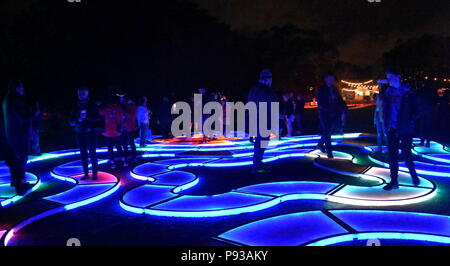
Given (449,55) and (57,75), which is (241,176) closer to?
(57,75)

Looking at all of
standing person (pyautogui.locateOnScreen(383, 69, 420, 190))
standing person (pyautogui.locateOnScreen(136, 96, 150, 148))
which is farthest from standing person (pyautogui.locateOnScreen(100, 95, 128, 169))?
standing person (pyautogui.locateOnScreen(383, 69, 420, 190))

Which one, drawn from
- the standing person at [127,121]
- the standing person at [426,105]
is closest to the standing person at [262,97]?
the standing person at [127,121]

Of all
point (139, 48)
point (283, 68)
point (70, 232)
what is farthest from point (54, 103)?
point (283, 68)

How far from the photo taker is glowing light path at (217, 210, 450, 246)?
450 cm

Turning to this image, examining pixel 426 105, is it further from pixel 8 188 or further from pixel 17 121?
pixel 8 188

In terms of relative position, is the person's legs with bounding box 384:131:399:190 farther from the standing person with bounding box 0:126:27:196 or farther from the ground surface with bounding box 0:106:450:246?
the standing person with bounding box 0:126:27:196

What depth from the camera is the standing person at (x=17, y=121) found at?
7086mm

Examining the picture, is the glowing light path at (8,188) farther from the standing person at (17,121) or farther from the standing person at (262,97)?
the standing person at (262,97)

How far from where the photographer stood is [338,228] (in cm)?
481

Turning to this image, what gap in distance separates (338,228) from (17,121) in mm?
6395

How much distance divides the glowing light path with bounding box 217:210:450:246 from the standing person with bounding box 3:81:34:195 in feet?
15.2

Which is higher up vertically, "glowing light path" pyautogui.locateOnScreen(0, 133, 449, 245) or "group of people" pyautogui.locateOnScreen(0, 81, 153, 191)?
"group of people" pyautogui.locateOnScreen(0, 81, 153, 191)

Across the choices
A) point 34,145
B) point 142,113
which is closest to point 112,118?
point 142,113
